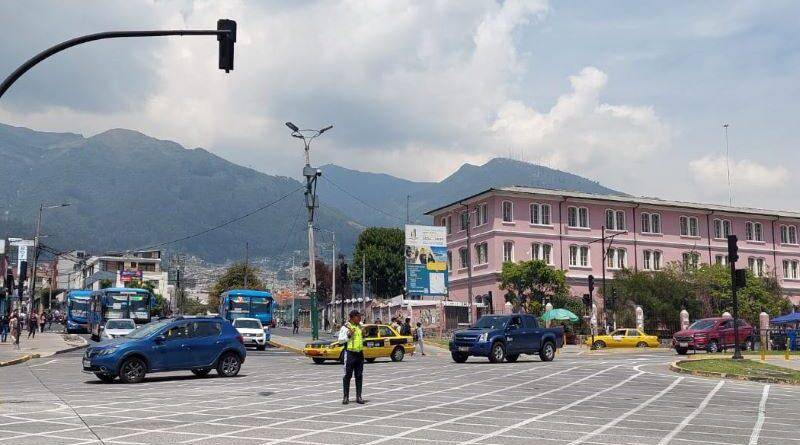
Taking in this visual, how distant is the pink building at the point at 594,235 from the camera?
233 feet

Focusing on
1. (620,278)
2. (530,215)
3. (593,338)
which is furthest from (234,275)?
(593,338)

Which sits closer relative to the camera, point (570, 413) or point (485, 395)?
point (570, 413)

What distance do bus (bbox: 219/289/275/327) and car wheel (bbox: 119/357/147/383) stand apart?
89.5 feet

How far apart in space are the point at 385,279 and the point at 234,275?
103 feet

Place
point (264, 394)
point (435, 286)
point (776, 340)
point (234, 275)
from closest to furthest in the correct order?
point (264, 394), point (776, 340), point (435, 286), point (234, 275)

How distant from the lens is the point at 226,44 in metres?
16.5

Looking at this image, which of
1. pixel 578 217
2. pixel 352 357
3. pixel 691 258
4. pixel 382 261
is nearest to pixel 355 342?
pixel 352 357

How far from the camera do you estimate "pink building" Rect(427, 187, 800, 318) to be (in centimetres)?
7094

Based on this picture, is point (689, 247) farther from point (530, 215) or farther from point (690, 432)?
point (690, 432)

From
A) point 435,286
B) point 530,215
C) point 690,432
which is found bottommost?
point 690,432

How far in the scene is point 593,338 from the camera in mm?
48125

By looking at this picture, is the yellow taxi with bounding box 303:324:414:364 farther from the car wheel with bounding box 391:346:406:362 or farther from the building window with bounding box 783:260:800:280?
the building window with bounding box 783:260:800:280

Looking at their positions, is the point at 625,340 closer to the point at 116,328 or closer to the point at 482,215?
the point at 482,215

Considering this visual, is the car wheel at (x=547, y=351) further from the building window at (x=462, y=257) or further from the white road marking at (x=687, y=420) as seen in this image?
the building window at (x=462, y=257)
